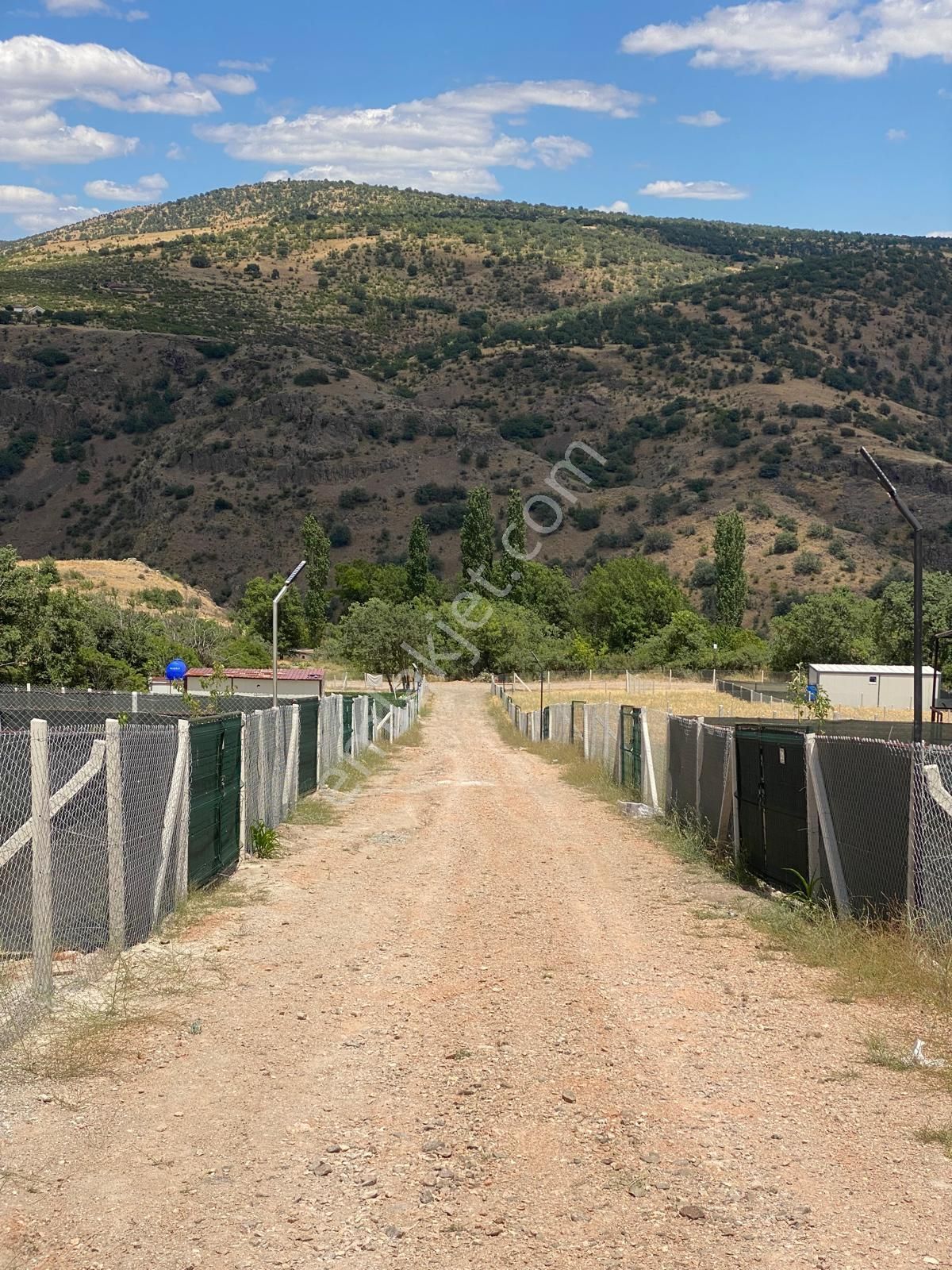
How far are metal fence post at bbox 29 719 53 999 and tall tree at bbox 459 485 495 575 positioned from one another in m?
89.0

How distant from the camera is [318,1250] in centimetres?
444

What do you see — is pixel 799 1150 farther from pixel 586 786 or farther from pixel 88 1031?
pixel 586 786

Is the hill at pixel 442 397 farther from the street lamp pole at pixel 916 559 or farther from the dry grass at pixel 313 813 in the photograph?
the street lamp pole at pixel 916 559

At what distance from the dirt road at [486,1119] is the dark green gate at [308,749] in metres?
9.15

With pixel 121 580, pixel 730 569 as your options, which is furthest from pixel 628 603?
pixel 121 580

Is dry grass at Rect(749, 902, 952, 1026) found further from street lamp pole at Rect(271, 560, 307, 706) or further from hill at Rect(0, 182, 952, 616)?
hill at Rect(0, 182, 952, 616)

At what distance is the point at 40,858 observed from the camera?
7246 millimetres

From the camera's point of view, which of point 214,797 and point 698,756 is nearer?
point 214,797

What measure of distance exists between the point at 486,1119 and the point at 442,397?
437ft

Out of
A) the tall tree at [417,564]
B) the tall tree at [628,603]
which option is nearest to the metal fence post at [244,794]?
the tall tree at [628,603]

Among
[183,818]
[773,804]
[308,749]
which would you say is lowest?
[308,749]

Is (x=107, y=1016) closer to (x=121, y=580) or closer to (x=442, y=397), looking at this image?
(x=121, y=580)

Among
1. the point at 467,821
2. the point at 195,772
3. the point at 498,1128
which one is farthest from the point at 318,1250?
the point at 467,821

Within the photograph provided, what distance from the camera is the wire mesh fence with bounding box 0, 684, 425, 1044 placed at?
23.4ft
